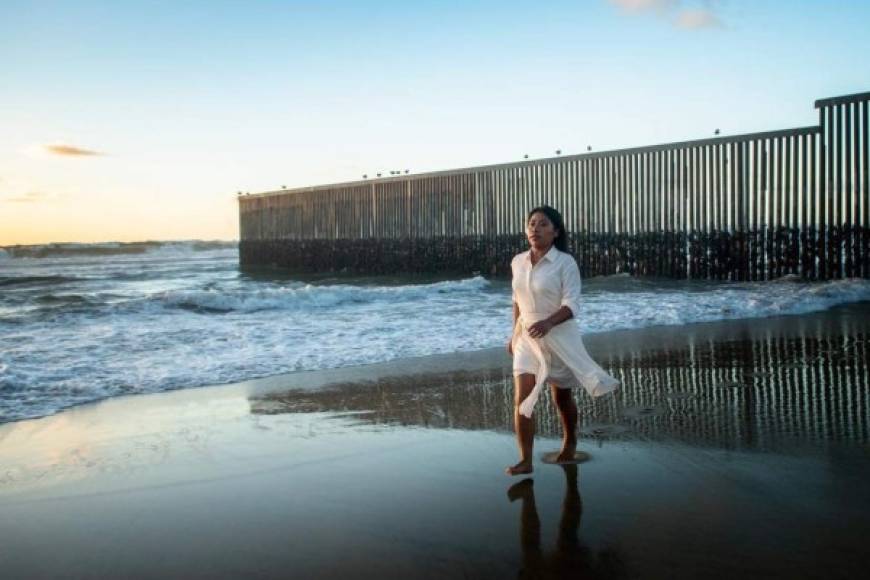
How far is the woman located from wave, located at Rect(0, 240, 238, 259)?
62.9 meters

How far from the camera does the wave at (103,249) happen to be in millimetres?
59728

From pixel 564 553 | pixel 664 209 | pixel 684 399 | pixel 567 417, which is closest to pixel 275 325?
pixel 684 399

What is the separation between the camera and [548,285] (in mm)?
4066

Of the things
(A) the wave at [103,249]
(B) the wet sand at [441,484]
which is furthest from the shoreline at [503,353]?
(A) the wave at [103,249]

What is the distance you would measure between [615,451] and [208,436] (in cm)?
280

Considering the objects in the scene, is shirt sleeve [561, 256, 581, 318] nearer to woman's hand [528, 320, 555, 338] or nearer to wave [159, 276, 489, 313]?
woman's hand [528, 320, 555, 338]

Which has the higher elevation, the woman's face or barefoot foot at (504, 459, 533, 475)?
the woman's face

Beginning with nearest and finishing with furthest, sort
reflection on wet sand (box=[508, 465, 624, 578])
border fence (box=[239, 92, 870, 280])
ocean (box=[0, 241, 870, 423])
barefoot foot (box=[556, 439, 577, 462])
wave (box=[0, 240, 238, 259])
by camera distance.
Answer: reflection on wet sand (box=[508, 465, 624, 578]), barefoot foot (box=[556, 439, 577, 462]), ocean (box=[0, 241, 870, 423]), border fence (box=[239, 92, 870, 280]), wave (box=[0, 240, 238, 259])

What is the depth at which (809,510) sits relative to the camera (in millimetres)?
3352

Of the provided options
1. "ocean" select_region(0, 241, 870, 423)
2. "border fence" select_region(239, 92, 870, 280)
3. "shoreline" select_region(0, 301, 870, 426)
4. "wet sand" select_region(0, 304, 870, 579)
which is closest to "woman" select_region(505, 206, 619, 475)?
"wet sand" select_region(0, 304, 870, 579)

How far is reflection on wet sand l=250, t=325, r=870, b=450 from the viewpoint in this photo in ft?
16.0

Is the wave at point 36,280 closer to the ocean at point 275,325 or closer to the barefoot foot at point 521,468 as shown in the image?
the ocean at point 275,325

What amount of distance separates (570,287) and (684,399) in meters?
2.41

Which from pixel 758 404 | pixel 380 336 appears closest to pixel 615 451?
pixel 758 404
